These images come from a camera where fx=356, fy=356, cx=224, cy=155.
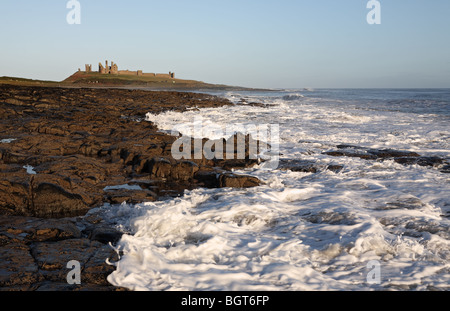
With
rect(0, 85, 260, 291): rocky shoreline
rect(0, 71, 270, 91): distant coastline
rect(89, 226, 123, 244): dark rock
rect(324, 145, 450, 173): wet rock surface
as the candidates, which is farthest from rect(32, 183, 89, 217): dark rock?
rect(0, 71, 270, 91): distant coastline

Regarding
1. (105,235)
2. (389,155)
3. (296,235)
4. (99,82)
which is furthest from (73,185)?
(99,82)

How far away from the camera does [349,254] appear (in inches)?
162

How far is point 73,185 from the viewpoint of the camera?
5.95 metres

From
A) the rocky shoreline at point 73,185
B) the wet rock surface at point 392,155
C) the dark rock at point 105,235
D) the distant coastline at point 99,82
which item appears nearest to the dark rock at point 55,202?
the rocky shoreline at point 73,185

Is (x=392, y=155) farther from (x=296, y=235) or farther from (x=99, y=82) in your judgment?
(x=99, y=82)

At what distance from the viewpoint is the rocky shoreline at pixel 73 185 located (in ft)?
11.5

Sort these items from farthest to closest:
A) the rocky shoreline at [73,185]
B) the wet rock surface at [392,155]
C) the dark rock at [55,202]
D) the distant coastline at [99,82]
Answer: the distant coastline at [99,82] → the wet rock surface at [392,155] → the dark rock at [55,202] → the rocky shoreline at [73,185]

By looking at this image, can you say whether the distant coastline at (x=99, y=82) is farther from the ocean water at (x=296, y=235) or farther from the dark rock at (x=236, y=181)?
the ocean water at (x=296, y=235)

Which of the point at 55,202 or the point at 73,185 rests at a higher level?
the point at 73,185

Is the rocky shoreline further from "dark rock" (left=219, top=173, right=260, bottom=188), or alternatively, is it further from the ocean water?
the ocean water

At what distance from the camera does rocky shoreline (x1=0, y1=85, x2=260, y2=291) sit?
3.52 m

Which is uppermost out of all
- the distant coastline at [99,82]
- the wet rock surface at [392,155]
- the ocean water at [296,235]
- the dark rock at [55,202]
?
the distant coastline at [99,82]

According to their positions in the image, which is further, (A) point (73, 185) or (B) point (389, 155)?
(B) point (389, 155)

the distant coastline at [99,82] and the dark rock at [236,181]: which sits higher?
the distant coastline at [99,82]
